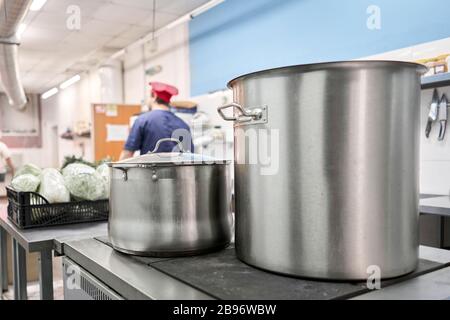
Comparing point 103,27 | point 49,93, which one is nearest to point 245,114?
point 103,27

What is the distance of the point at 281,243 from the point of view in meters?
0.76

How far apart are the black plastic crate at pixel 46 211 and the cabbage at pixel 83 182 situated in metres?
0.04

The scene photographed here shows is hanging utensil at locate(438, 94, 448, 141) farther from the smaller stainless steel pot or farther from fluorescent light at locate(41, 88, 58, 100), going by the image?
fluorescent light at locate(41, 88, 58, 100)

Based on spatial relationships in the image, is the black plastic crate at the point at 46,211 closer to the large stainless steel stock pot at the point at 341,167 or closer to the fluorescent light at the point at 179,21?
the large stainless steel stock pot at the point at 341,167

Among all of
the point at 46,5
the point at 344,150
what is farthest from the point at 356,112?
the point at 46,5

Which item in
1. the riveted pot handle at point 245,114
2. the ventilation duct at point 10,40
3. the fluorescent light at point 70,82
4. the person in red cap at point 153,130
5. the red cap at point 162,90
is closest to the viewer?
the riveted pot handle at point 245,114

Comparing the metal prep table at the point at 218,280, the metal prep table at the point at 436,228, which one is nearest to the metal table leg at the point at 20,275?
the metal prep table at the point at 218,280

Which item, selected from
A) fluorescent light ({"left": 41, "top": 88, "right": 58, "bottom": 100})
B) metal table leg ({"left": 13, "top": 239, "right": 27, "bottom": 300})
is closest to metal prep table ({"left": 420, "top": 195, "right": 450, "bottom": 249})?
metal table leg ({"left": 13, "top": 239, "right": 27, "bottom": 300})

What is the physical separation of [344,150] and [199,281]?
36cm

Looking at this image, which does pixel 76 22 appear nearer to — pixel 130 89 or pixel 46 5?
pixel 46 5

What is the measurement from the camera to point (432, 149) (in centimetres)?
259

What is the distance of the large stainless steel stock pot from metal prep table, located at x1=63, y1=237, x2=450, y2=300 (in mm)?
34

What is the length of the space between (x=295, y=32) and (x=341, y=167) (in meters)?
3.05

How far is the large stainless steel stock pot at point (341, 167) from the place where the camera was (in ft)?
2.31
